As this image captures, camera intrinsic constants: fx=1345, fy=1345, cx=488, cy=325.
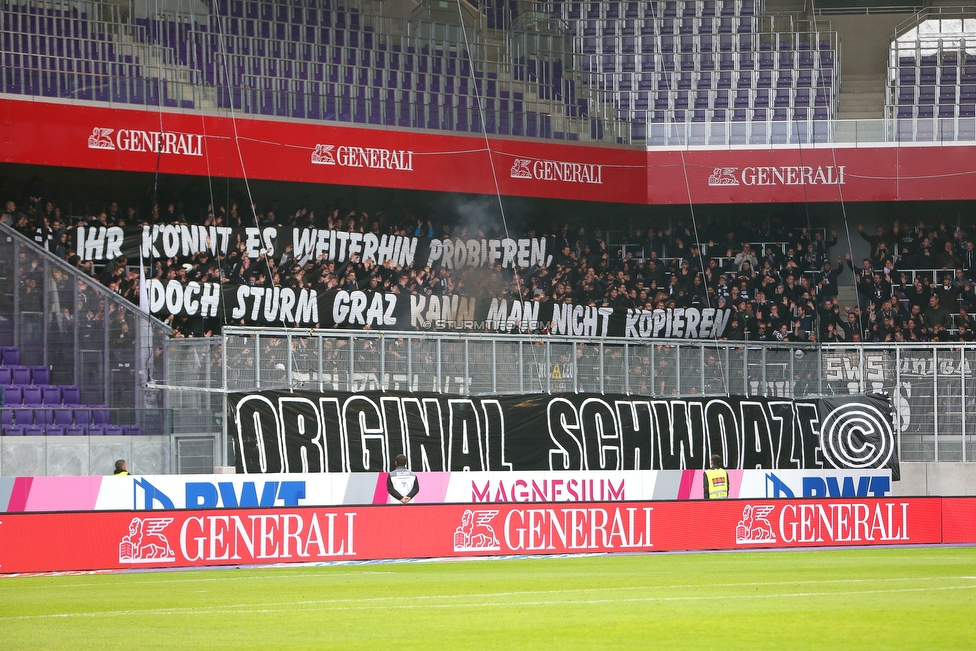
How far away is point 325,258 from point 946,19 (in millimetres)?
16614

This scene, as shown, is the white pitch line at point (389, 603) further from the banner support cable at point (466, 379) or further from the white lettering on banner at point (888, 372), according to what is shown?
the white lettering on banner at point (888, 372)

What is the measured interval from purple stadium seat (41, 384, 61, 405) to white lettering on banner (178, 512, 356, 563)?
6140 millimetres

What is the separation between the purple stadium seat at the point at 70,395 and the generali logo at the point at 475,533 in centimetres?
699

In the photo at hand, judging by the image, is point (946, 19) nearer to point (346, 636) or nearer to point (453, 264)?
point (453, 264)

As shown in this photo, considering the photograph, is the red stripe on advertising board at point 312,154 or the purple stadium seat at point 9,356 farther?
the red stripe on advertising board at point 312,154

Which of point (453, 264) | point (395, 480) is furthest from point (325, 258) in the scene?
point (395, 480)

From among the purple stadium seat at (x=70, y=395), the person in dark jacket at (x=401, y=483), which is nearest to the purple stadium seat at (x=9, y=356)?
the purple stadium seat at (x=70, y=395)

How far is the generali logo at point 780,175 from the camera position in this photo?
29.3 meters

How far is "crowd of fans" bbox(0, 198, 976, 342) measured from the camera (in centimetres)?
2316

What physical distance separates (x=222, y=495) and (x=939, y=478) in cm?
1310

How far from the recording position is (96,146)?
24.0 meters

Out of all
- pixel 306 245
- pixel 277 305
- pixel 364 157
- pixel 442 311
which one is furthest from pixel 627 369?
pixel 364 157

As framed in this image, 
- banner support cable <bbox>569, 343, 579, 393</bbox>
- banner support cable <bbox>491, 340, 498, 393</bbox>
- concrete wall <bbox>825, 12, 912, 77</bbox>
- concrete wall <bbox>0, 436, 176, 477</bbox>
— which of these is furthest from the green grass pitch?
concrete wall <bbox>825, 12, 912, 77</bbox>

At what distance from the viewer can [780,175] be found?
29.5 metres
